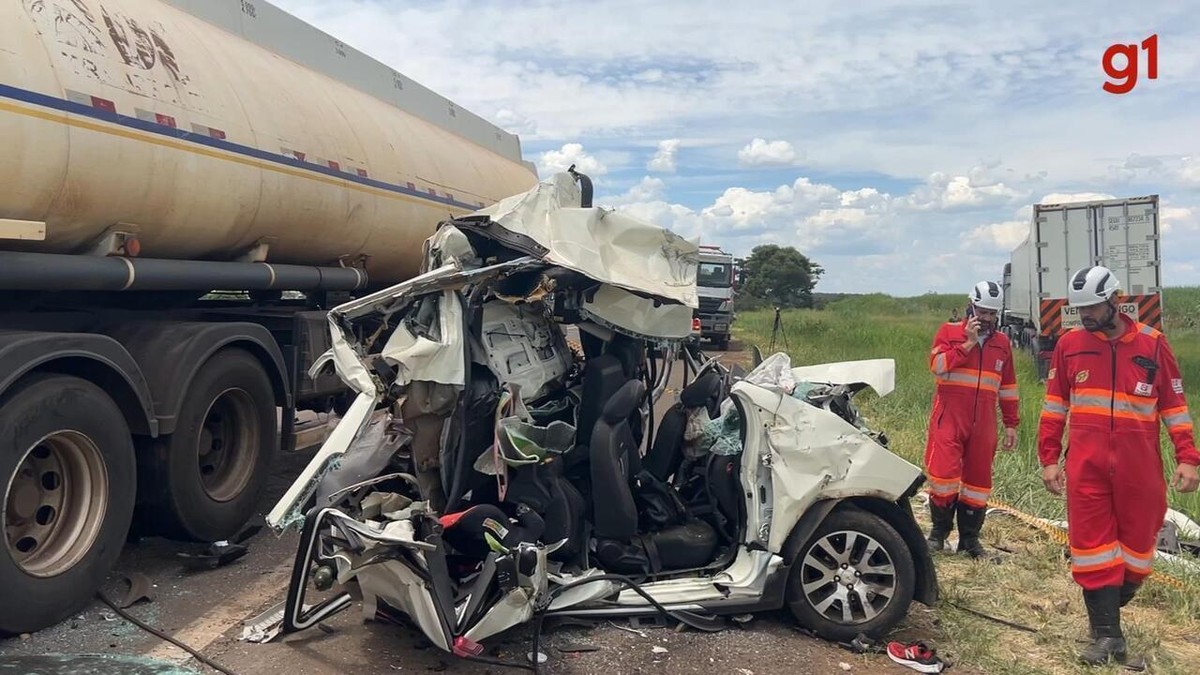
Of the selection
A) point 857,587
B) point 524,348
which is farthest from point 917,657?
point 524,348

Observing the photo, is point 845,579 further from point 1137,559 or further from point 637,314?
point 637,314

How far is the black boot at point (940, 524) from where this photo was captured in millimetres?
5703

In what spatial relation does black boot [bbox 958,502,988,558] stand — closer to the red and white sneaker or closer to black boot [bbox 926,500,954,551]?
black boot [bbox 926,500,954,551]

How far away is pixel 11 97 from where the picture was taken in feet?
12.9

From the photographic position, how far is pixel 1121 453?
4176 millimetres

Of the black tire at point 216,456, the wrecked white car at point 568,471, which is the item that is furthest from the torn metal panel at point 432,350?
the black tire at point 216,456

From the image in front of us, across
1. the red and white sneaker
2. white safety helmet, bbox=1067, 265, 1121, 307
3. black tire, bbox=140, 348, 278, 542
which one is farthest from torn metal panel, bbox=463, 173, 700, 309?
black tire, bbox=140, 348, 278, 542

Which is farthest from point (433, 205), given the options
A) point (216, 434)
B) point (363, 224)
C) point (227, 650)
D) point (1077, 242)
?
point (1077, 242)

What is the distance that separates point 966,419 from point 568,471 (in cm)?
261

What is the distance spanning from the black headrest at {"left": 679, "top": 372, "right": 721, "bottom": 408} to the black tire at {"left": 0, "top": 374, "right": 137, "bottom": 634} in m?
2.77

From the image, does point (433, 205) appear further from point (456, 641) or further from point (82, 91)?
point (456, 641)

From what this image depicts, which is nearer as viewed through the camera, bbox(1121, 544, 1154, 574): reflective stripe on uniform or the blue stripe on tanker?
the blue stripe on tanker

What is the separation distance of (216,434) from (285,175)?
66.9 inches

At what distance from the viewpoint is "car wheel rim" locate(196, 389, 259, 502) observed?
554 centimetres
